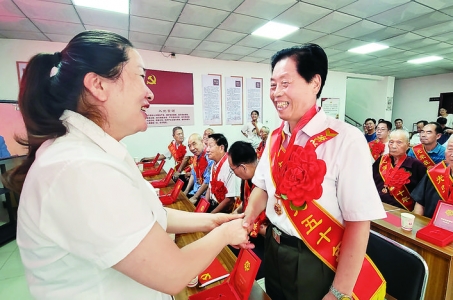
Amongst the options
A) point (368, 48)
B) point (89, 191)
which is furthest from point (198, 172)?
point (368, 48)

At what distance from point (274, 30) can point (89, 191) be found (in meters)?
4.08

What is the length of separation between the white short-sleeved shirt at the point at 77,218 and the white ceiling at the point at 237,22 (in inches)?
115

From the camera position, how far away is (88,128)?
551 millimetres

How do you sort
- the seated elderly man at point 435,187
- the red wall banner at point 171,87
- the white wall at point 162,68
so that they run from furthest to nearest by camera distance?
the red wall banner at point 171,87
the white wall at point 162,68
the seated elderly man at point 435,187

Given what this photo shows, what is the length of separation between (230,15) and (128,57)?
301cm

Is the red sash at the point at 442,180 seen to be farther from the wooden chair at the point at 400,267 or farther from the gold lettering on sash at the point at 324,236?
the gold lettering on sash at the point at 324,236

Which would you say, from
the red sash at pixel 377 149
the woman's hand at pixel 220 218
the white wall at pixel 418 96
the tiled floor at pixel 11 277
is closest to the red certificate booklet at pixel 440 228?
the woman's hand at pixel 220 218

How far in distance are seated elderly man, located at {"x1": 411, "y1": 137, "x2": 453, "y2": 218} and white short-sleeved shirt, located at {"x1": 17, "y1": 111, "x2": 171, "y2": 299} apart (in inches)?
95.2

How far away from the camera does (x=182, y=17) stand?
3.17 metres

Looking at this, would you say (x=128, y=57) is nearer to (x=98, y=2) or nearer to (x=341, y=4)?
(x=98, y=2)

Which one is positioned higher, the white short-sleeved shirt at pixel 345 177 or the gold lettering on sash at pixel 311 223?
the white short-sleeved shirt at pixel 345 177

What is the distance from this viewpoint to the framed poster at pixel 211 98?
545cm

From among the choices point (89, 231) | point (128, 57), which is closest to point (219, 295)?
point (89, 231)

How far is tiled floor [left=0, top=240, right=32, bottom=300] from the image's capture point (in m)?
1.95
